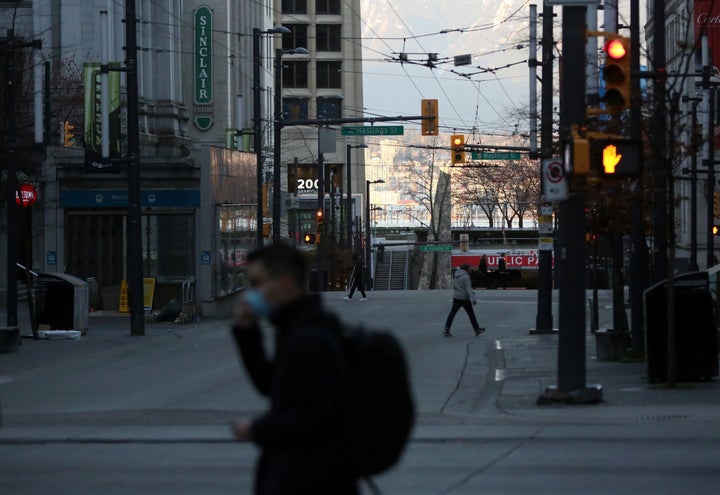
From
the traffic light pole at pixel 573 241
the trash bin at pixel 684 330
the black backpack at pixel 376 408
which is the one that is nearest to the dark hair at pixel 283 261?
the black backpack at pixel 376 408

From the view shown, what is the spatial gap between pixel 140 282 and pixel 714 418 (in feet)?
54.8

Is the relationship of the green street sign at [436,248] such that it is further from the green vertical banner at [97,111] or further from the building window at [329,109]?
the green vertical banner at [97,111]

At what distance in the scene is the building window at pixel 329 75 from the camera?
359 feet

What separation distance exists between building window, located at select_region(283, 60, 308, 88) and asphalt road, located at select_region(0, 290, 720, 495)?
84795mm

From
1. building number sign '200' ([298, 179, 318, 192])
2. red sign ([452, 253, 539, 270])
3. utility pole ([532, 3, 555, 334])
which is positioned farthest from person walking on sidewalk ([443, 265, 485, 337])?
building number sign '200' ([298, 179, 318, 192])

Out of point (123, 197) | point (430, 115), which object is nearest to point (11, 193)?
point (123, 197)

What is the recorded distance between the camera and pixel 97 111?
3216 centimetres

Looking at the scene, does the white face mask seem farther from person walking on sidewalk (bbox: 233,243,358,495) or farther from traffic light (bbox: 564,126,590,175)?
traffic light (bbox: 564,126,590,175)

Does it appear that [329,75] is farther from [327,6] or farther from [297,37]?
[327,6]

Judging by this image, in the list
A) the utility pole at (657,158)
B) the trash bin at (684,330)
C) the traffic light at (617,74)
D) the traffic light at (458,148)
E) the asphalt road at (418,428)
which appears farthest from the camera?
the traffic light at (458,148)

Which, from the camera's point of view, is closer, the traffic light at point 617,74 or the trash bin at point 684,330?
the traffic light at point 617,74

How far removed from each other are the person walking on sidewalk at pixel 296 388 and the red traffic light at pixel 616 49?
33.2ft

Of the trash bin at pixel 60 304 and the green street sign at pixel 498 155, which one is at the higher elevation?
the green street sign at pixel 498 155

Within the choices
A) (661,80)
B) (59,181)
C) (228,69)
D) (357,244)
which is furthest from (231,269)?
(357,244)
